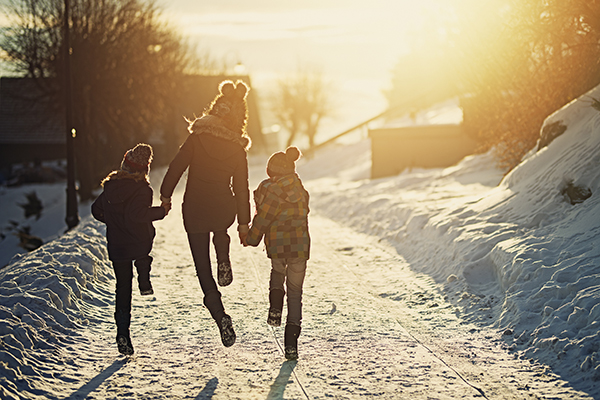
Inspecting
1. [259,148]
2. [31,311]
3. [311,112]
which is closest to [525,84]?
[31,311]

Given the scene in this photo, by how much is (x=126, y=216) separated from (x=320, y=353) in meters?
2.14

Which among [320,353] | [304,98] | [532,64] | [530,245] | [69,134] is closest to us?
[320,353]

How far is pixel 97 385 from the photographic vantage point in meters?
4.95

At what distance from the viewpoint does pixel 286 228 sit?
5.37 m

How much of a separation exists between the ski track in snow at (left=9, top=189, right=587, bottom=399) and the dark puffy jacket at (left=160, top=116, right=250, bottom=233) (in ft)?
4.16

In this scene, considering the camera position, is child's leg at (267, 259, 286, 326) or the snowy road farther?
child's leg at (267, 259, 286, 326)

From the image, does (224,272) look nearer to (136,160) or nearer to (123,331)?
(123,331)

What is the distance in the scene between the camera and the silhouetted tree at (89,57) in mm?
24531

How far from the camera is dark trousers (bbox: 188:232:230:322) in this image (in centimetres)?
539

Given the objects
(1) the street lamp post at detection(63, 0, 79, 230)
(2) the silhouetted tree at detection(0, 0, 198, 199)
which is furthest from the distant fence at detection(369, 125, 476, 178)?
(1) the street lamp post at detection(63, 0, 79, 230)

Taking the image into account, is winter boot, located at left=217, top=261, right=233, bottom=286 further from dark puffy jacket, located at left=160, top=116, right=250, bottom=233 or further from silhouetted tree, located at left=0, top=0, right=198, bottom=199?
silhouetted tree, located at left=0, top=0, right=198, bottom=199

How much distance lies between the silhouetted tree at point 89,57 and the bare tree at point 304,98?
1595 inches

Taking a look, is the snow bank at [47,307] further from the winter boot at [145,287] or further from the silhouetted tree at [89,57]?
the silhouetted tree at [89,57]

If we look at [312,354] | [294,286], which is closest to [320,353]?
[312,354]
